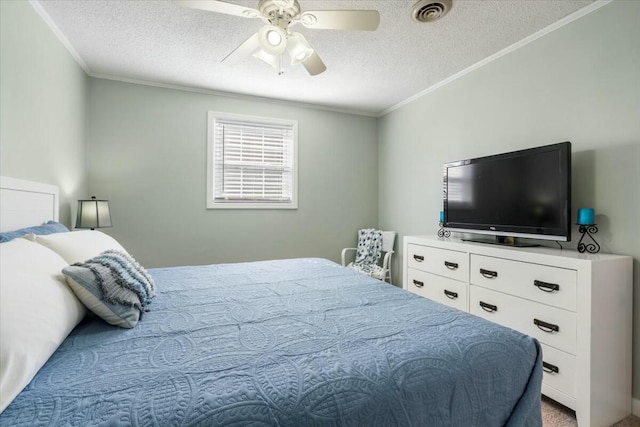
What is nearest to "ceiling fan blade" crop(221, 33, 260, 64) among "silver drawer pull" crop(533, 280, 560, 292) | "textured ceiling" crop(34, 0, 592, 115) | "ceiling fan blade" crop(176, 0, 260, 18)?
"ceiling fan blade" crop(176, 0, 260, 18)

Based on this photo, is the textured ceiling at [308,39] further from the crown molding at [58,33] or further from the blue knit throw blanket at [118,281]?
the blue knit throw blanket at [118,281]

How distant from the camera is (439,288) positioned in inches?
106

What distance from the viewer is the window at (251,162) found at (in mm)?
3646

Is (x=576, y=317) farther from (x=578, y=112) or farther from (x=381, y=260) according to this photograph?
(x=381, y=260)

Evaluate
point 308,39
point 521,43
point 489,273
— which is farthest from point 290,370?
point 521,43

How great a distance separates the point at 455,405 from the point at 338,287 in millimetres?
912

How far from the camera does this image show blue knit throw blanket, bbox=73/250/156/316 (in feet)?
3.90

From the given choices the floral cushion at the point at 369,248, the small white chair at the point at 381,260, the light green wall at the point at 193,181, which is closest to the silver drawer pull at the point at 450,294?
the small white chair at the point at 381,260

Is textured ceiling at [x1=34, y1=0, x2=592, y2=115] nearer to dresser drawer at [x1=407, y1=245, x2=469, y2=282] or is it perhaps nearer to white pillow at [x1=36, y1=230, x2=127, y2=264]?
white pillow at [x1=36, y1=230, x2=127, y2=264]

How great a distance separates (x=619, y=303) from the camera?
5.84 ft

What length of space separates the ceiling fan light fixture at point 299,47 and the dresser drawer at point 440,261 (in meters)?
1.89

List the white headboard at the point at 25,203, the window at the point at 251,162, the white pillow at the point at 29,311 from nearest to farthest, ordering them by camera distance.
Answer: the white pillow at the point at 29,311 → the white headboard at the point at 25,203 → the window at the point at 251,162

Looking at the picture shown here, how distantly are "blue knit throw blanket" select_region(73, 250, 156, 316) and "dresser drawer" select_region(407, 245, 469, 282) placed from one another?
7.28ft

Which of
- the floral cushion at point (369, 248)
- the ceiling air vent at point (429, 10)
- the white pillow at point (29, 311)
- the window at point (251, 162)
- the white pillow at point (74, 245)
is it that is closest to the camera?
the white pillow at point (29, 311)
